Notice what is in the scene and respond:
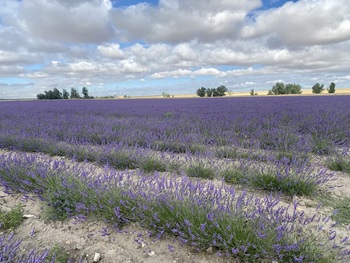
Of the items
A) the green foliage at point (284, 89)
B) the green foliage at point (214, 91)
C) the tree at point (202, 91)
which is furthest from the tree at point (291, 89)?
the tree at point (202, 91)

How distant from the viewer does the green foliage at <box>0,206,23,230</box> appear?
6.22 feet

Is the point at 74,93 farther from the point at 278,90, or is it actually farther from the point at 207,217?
the point at 207,217

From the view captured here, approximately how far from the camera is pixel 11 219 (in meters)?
1.94

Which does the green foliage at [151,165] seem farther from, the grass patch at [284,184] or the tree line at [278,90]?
the tree line at [278,90]

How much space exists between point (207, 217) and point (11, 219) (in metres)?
1.84

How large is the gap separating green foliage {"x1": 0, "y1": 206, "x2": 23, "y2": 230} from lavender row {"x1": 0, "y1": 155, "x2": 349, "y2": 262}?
9.4 inches

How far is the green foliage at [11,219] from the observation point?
1.90 meters

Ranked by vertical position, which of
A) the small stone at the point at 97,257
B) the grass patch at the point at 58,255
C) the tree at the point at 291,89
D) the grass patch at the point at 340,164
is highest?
the tree at the point at 291,89

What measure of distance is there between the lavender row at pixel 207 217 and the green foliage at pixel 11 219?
0.78 ft

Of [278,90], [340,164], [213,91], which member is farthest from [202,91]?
[340,164]

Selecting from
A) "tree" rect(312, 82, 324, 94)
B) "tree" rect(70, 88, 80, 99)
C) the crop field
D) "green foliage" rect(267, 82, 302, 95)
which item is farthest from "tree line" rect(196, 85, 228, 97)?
the crop field

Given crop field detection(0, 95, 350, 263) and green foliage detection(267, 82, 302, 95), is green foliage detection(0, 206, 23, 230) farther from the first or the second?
green foliage detection(267, 82, 302, 95)

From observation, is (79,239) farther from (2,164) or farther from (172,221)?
(2,164)

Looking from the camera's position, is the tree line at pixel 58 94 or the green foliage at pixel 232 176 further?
the tree line at pixel 58 94
